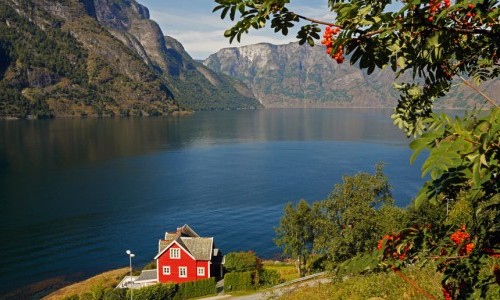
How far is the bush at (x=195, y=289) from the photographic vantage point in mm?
45612

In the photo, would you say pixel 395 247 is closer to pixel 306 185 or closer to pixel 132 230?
pixel 132 230

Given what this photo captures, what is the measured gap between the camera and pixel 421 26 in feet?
13.5

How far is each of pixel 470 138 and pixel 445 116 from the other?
20.8 inches

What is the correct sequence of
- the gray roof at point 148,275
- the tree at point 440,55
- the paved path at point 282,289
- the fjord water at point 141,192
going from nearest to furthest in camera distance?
the tree at point 440,55
the paved path at point 282,289
the gray roof at point 148,275
the fjord water at point 141,192

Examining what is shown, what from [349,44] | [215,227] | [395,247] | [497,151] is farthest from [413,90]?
[215,227]

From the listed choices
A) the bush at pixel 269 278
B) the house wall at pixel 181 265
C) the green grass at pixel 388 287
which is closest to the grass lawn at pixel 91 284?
the house wall at pixel 181 265

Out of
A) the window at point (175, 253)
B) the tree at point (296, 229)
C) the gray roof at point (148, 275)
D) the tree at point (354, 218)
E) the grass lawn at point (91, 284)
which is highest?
the tree at point (354, 218)

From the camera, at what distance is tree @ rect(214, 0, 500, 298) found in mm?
3172

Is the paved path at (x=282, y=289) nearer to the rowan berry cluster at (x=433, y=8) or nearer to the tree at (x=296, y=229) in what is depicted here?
the tree at (x=296, y=229)

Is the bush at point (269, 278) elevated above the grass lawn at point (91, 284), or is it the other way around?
the bush at point (269, 278)

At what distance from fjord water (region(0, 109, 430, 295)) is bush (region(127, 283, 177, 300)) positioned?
49.7 ft

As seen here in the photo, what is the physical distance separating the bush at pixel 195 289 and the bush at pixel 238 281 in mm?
1691

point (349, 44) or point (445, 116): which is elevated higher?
point (349, 44)

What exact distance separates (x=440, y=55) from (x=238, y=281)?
45596 millimetres
